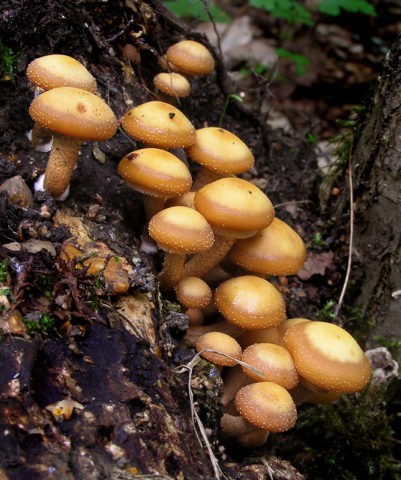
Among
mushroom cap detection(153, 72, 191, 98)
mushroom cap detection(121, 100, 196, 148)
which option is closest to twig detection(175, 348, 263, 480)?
mushroom cap detection(121, 100, 196, 148)

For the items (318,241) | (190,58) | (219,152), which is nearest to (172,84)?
(190,58)

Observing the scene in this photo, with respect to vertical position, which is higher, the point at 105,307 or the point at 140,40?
the point at 140,40

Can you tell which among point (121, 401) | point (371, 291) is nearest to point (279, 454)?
point (371, 291)

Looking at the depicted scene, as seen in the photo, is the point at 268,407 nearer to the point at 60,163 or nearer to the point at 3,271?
the point at 3,271

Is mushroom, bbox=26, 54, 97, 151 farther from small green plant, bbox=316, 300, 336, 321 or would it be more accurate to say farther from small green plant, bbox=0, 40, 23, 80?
small green plant, bbox=316, 300, 336, 321

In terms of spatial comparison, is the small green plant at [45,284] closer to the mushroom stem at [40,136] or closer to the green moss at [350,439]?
the mushroom stem at [40,136]

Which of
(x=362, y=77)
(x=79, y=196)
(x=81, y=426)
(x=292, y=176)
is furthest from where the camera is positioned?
(x=362, y=77)

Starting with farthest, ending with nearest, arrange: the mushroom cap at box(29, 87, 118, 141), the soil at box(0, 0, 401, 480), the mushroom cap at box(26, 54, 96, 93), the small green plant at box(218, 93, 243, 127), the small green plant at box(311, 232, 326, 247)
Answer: the small green plant at box(218, 93, 243, 127), the small green plant at box(311, 232, 326, 247), the mushroom cap at box(26, 54, 96, 93), the mushroom cap at box(29, 87, 118, 141), the soil at box(0, 0, 401, 480)

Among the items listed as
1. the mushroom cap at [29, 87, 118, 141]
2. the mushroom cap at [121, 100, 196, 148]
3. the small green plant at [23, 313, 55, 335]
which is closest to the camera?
the small green plant at [23, 313, 55, 335]

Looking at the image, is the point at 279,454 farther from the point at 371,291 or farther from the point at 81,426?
the point at 81,426
